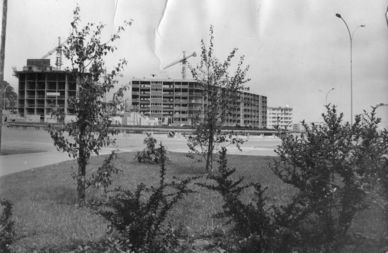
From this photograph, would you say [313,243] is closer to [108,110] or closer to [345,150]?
[345,150]

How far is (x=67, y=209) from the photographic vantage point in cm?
653

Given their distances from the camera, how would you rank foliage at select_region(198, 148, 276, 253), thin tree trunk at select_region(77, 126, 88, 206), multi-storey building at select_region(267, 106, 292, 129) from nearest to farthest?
1. foliage at select_region(198, 148, 276, 253)
2. multi-storey building at select_region(267, 106, 292, 129)
3. thin tree trunk at select_region(77, 126, 88, 206)

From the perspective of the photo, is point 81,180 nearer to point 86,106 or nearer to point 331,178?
point 86,106

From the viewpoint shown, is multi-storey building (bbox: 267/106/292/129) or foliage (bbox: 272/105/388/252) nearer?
foliage (bbox: 272/105/388/252)

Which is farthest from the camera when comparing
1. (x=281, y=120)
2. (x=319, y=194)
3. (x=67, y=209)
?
(x=281, y=120)

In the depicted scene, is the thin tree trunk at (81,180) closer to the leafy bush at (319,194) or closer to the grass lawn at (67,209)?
Result: the grass lawn at (67,209)

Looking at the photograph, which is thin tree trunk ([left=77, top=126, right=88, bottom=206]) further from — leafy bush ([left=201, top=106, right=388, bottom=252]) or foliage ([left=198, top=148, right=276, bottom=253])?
foliage ([left=198, top=148, right=276, bottom=253])

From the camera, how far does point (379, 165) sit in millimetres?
3336

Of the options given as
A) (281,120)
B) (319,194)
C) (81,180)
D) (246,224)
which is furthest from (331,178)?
(81,180)

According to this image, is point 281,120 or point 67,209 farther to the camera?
point 281,120

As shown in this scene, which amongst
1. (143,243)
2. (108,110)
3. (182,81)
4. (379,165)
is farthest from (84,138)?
(182,81)

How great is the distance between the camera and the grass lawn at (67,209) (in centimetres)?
486

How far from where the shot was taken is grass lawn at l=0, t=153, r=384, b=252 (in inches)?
191

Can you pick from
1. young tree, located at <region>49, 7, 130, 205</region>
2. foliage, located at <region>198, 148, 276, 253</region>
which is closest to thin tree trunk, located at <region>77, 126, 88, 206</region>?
young tree, located at <region>49, 7, 130, 205</region>
